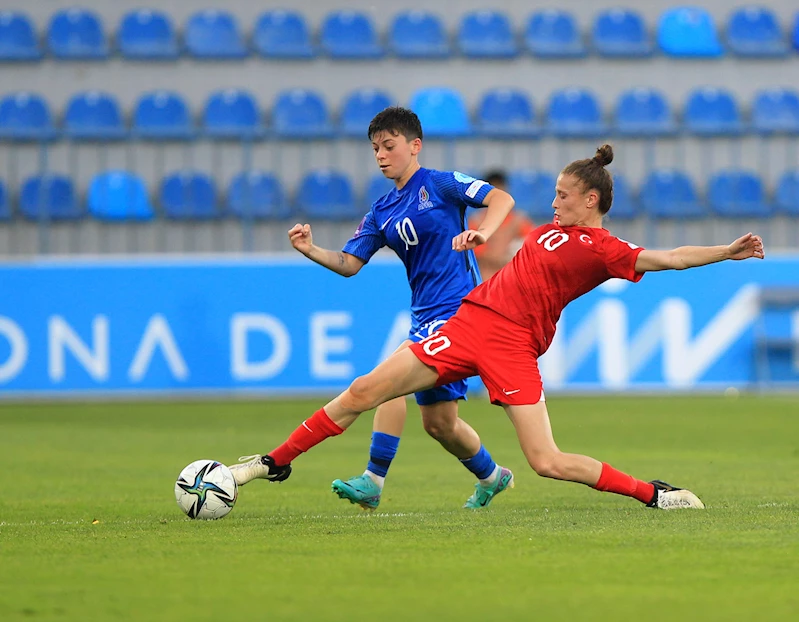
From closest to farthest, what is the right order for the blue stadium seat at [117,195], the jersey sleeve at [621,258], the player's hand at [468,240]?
1. the player's hand at [468,240]
2. the jersey sleeve at [621,258]
3. the blue stadium seat at [117,195]

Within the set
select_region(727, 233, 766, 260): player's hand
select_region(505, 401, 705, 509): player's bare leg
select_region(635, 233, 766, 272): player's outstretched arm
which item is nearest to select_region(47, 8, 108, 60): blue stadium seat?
select_region(505, 401, 705, 509): player's bare leg

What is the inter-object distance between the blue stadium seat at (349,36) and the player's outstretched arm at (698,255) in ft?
42.4

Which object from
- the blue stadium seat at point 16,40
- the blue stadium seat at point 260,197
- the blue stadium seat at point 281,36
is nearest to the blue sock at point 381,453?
the blue stadium seat at point 260,197

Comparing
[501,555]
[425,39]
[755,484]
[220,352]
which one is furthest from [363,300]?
[501,555]

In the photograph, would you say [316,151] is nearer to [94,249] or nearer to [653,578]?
[94,249]

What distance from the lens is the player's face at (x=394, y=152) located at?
22.1 ft

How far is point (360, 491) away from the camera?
21.6 ft

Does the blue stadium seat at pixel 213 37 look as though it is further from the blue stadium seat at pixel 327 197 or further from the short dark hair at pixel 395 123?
the short dark hair at pixel 395 123

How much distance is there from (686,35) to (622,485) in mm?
14069

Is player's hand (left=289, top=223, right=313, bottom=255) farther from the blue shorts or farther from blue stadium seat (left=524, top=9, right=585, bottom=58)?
blue stadium seat (left=524, top=9, right=585, bottom=58)

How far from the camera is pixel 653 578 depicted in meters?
4.45

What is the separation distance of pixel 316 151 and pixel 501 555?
471 inches

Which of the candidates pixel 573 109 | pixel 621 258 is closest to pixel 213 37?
pixel 573 109

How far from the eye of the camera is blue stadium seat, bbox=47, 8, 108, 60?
18.0m
